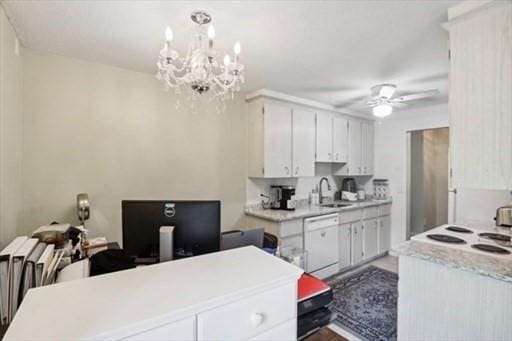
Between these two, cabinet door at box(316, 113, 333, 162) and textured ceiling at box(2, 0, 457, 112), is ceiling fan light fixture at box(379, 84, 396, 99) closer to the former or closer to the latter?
textured ceiling at box(2, 0, 457, 112)

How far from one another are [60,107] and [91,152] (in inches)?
17.2

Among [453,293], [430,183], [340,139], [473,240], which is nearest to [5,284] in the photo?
[453,293]

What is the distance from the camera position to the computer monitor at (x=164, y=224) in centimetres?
136

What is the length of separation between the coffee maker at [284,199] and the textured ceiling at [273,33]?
1.48m

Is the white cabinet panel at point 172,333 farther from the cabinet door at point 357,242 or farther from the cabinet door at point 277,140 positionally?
the cabinet door at point 357,242

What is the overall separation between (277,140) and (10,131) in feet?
8.12

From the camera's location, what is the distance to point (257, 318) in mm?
866

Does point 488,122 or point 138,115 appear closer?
point 488,122

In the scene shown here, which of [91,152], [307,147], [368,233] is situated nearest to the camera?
[91,152]

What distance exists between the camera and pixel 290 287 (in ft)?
3.10

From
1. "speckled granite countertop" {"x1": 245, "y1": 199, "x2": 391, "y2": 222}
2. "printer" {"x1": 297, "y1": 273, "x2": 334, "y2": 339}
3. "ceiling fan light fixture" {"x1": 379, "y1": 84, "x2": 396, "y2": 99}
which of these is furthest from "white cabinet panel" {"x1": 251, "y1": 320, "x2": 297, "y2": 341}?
"ceiling fan light fixture" {"x1": 379, "y1": 84, "x2": 396, "y2": 99}

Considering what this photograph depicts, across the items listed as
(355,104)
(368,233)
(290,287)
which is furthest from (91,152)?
(368,233)

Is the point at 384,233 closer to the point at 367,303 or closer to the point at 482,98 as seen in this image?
the point at 367,303

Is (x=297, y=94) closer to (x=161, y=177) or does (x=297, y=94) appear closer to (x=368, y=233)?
(x=161, y=177)
